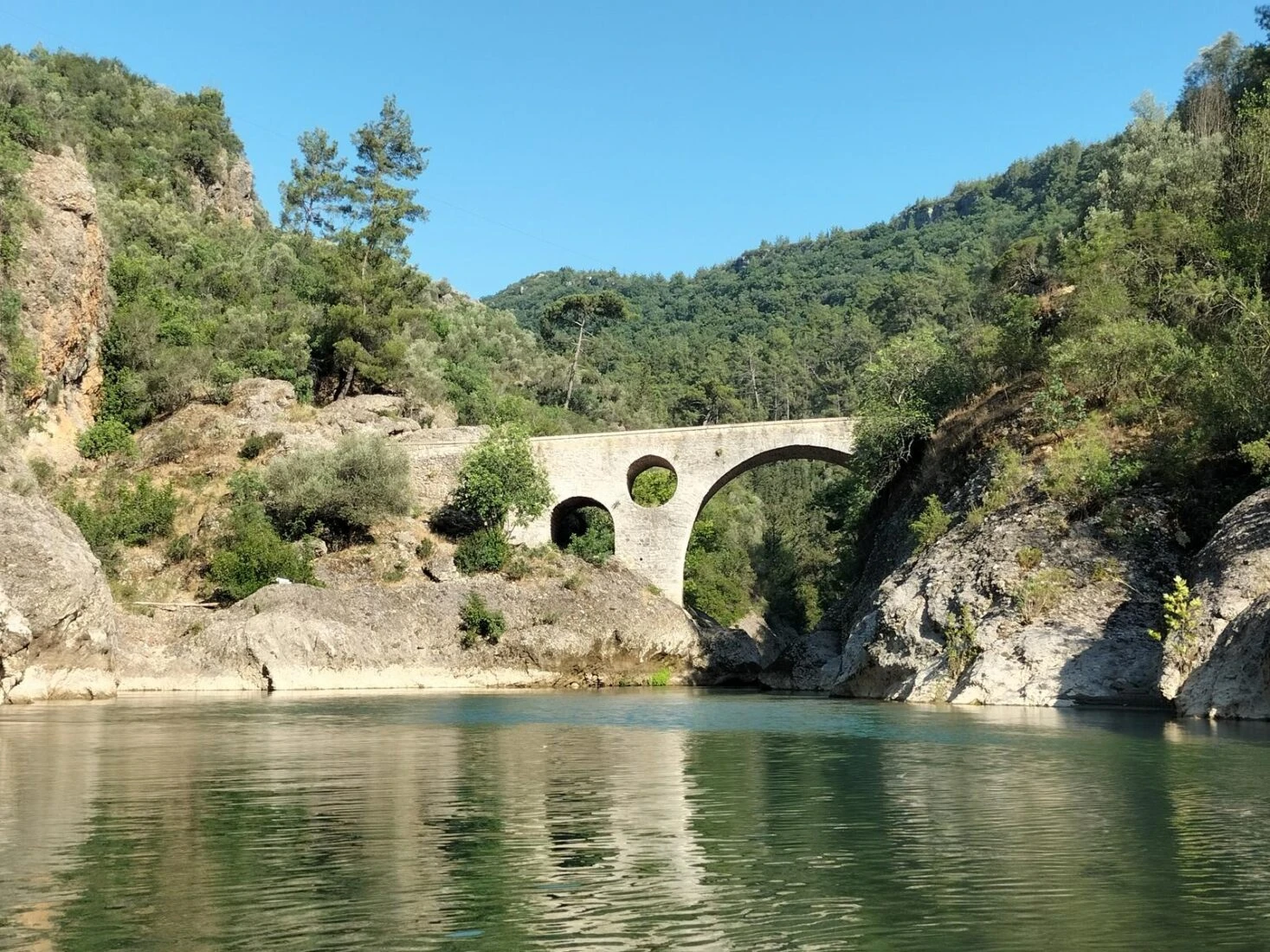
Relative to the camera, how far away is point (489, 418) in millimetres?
64625

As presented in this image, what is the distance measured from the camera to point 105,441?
51531 millimetres

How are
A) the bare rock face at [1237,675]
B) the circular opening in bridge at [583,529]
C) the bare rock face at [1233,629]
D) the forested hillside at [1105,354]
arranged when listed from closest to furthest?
1. the bare rock face at [1237,675]
2. the bare rock face at [1233,629]
3. the forested hillside at [1105,354]
4. the circular opening in bridge at [583,529]

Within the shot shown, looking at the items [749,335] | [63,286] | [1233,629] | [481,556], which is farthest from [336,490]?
[749,335]

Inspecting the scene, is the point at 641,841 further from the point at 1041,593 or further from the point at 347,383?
the point at 347,383

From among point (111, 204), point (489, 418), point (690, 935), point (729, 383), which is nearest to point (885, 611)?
point (690, 935)

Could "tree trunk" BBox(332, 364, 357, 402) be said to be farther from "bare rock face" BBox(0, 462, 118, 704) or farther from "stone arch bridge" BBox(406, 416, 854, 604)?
"bare rock face" BBox(0, 462, 118, 704)

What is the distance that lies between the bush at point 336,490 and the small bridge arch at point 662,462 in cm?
679

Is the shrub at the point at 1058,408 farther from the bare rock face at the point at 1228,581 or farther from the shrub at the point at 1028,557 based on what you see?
the bare rock face at the point at 1228,581

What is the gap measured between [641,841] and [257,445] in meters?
43.1

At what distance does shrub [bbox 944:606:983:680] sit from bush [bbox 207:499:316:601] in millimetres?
23301

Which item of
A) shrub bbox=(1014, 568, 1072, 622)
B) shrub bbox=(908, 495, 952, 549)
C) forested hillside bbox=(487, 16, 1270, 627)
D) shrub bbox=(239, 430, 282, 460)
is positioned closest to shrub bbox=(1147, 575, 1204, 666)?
forested hillside bbox=(487, 16, 1270, 627)

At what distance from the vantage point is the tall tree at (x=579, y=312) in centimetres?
9475

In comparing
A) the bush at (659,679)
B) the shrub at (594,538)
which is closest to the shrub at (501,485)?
the shrub at (594,538)

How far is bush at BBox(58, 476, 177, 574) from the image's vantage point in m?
45.9
